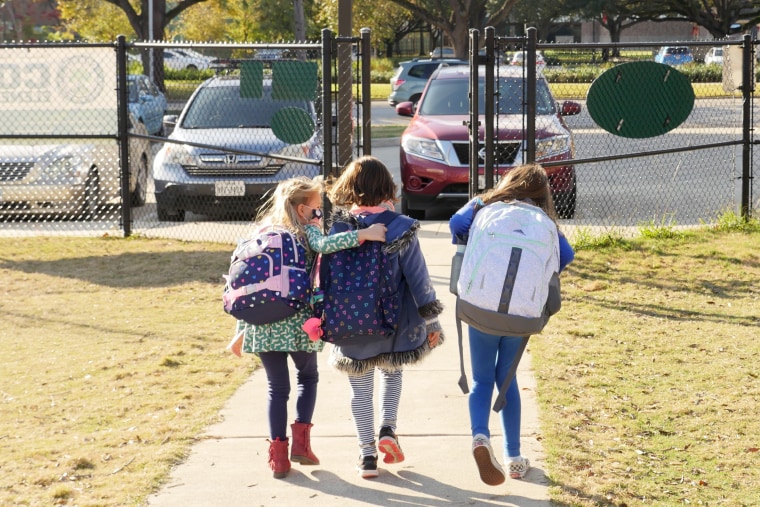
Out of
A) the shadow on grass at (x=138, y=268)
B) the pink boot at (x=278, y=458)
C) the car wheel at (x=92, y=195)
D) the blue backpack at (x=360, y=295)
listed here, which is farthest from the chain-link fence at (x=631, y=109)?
the pink boot at (x=278, y=458)

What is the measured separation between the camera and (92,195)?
11.3 metres

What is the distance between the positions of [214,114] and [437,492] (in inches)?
317

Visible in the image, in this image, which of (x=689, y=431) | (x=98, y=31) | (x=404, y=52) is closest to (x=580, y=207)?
(x=689, y=431)

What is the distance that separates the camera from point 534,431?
207 inches

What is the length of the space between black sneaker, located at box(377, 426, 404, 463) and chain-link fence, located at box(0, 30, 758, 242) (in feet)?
14.8

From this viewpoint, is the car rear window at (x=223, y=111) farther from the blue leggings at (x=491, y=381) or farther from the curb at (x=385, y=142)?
the curb at (x=385, y=142)

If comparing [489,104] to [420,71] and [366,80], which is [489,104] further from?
[420,71]

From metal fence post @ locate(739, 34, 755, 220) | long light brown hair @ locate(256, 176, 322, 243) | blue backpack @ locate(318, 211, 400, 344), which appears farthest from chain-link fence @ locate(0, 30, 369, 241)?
blue backpack @ locate(318, 211, 400, 344)

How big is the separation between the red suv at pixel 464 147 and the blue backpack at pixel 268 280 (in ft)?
20.1

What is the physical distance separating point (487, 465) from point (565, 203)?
6.85 meters

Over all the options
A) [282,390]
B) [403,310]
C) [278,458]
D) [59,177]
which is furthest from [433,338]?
[59,177]

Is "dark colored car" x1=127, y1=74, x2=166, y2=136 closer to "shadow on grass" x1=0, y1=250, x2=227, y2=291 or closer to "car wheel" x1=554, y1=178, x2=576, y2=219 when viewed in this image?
"shadow on grass" x1=0, y1=250, x2=227, y2=291

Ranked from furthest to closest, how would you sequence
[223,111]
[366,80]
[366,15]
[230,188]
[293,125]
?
1. [366,15]
2. [223,111]
3. [230,188]
4. [293,125]
5. [366,80]

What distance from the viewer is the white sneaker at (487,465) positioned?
4371 millimetres
